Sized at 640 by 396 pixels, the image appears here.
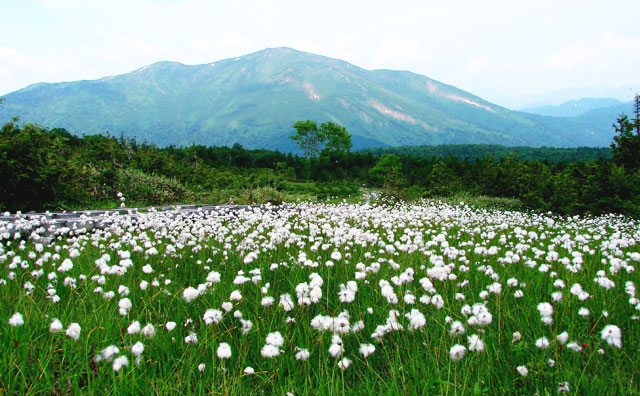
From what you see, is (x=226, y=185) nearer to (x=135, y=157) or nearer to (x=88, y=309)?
(x=135, y=157)

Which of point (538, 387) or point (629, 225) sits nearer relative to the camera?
point (538, 387)

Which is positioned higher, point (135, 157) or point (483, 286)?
point (135, 157)

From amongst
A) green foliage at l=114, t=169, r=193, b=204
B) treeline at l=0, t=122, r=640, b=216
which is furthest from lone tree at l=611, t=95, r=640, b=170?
green foliage at l=114, t=169, r=193, b=204

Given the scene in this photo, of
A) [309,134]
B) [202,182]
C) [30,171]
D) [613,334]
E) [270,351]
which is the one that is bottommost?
[202,182]

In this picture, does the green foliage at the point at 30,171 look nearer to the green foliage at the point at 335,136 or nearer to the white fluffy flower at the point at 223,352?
the white fluffy flower at the point at 223,352

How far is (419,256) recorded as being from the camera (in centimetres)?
493

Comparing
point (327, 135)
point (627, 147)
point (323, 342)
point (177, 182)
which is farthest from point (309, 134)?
point (323, 342)

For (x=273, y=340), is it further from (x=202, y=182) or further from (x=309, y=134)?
(x=309, y=134)

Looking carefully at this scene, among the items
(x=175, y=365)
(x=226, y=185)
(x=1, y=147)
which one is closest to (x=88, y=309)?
(x=175, y=365)

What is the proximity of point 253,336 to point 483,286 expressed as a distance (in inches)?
103

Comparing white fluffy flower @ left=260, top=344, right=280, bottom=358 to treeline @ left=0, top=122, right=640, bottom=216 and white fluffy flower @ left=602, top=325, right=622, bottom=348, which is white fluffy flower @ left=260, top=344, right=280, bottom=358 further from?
treeline @ left=0, top=122, right=640, bottom=216

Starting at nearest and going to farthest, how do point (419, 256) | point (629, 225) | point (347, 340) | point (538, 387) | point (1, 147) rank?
point (538, 387)
point (347, 340)
point (419, 256)
point (1, 147)
point (629, 225)

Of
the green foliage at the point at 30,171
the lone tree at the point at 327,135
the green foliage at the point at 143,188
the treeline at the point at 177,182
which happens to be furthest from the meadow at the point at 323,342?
the lone tree at the point at 327,135

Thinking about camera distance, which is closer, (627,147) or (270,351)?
(270,351)
